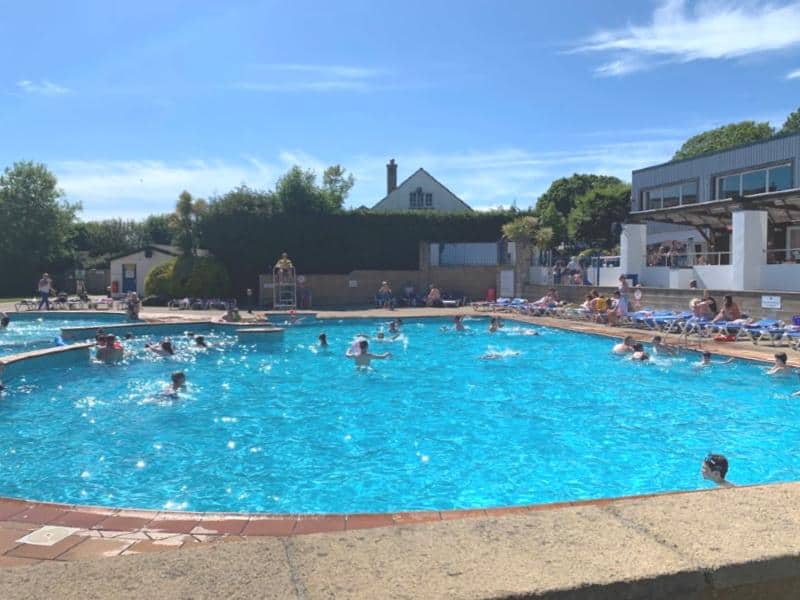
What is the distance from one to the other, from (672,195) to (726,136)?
27.8 m

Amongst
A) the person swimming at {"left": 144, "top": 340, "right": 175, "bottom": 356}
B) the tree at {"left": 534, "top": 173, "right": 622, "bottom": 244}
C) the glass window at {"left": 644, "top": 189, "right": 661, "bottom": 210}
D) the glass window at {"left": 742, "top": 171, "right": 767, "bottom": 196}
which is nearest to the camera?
the person swimming at {"left": 144, "top": 340, "right": 175, "bottom": 356}

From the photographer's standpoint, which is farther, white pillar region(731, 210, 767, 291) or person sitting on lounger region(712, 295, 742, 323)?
white pillar region(731, 210, 767, 291)

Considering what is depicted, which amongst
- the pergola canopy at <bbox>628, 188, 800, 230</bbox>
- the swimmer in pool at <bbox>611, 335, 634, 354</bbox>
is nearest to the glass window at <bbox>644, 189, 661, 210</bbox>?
the pergola canopy at <bbox>628, 188, 800, 230</bbox>

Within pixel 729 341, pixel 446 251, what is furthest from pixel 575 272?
pixel 729 341

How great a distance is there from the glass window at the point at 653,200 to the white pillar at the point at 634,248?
8.95 meters

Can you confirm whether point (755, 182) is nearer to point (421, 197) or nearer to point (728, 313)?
point (728, 313)

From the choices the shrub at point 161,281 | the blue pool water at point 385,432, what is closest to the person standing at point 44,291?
the shrub at point 161,281

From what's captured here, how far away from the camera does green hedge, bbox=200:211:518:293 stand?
98.5 feet

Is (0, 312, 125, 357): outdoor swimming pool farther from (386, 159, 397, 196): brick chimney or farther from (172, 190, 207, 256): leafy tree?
(386, 159, 397, 196): brick chimney

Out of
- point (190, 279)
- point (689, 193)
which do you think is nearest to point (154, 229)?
point (190, 279)

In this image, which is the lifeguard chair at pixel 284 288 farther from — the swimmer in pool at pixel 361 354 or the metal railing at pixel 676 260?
the metal railing at pixel 676 260

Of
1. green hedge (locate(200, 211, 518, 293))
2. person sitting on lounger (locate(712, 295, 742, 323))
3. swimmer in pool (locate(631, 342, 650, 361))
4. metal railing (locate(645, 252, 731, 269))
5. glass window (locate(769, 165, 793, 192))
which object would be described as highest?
glass window (locate(769, 165, 793, 192))

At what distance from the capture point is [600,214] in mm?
44000

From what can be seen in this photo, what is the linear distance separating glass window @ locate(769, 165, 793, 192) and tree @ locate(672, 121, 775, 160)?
25524mm
